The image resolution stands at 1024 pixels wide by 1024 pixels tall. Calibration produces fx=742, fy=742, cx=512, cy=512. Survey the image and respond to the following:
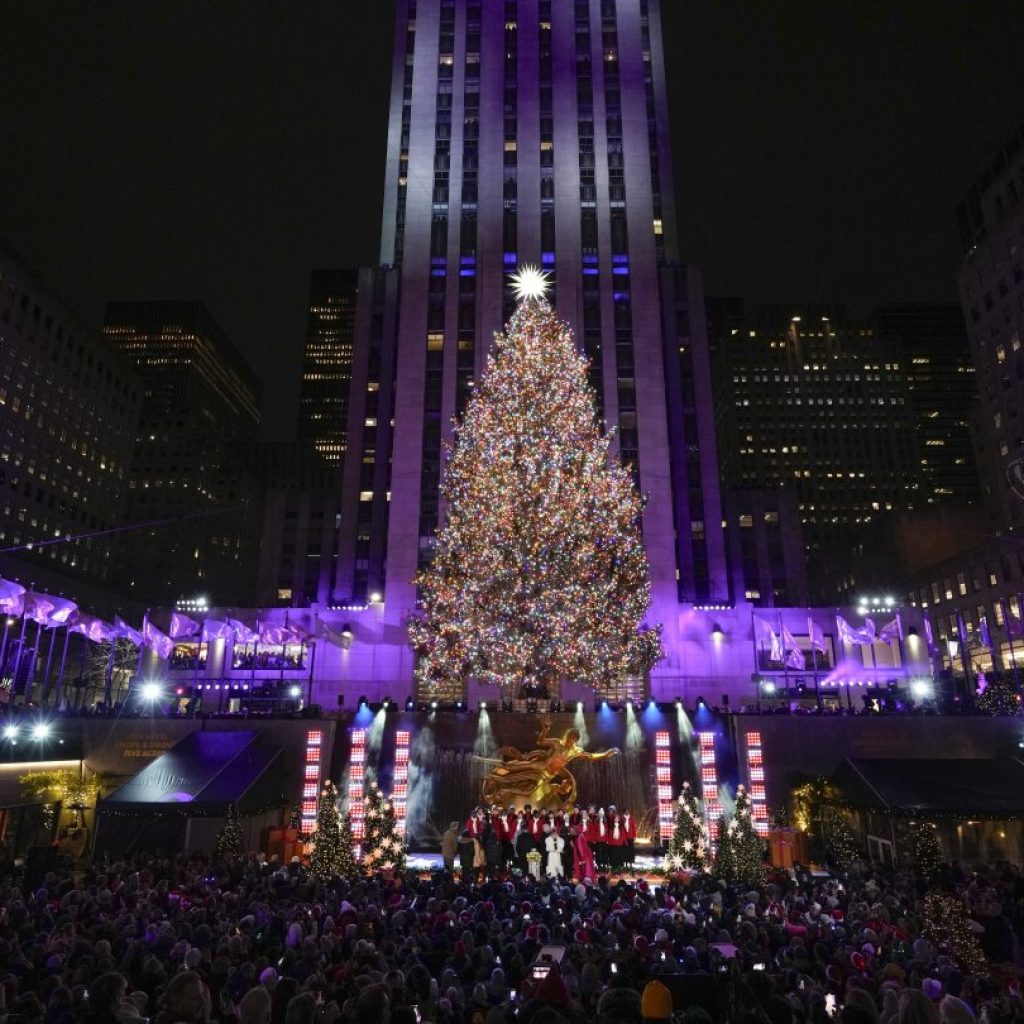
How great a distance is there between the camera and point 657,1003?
8656 millimetres

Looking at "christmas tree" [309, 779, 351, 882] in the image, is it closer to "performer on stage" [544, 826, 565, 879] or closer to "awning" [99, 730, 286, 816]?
"awning" [99, 730, 286, 816]

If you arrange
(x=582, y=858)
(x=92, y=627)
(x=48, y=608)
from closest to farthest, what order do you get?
(x=582, y=858), (x=48, y=608), (x=92, y=627)

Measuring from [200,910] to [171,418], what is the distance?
512 feet

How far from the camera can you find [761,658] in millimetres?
52688

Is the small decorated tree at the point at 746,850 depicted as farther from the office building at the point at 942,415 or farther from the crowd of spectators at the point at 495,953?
the office building at the point at 942,415

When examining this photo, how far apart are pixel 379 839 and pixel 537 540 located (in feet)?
51.8

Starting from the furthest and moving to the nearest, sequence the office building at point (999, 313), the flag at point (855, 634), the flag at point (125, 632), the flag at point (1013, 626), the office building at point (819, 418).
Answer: the office building at point (819, 418), the office building at point (999, 313), the flag at point (855, 634), the flag at point (1013, 626), the flag at point (125, 632)

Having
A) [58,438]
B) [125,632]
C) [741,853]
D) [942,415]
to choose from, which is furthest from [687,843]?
[942,415]

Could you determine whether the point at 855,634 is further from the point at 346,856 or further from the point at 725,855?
the point at 346,856

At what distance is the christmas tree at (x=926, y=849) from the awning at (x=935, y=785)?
27.9 inches

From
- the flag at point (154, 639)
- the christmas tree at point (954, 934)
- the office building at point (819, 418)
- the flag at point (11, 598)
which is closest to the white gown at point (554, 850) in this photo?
the christmas tree at point (954, 934)

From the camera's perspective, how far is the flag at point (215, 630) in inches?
1412

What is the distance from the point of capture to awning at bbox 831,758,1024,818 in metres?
23.8

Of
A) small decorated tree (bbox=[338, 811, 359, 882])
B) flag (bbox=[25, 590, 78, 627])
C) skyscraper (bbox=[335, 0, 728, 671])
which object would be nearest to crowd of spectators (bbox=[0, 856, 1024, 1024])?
small decorated tree (bbox=[338, 811, 359, 882])
